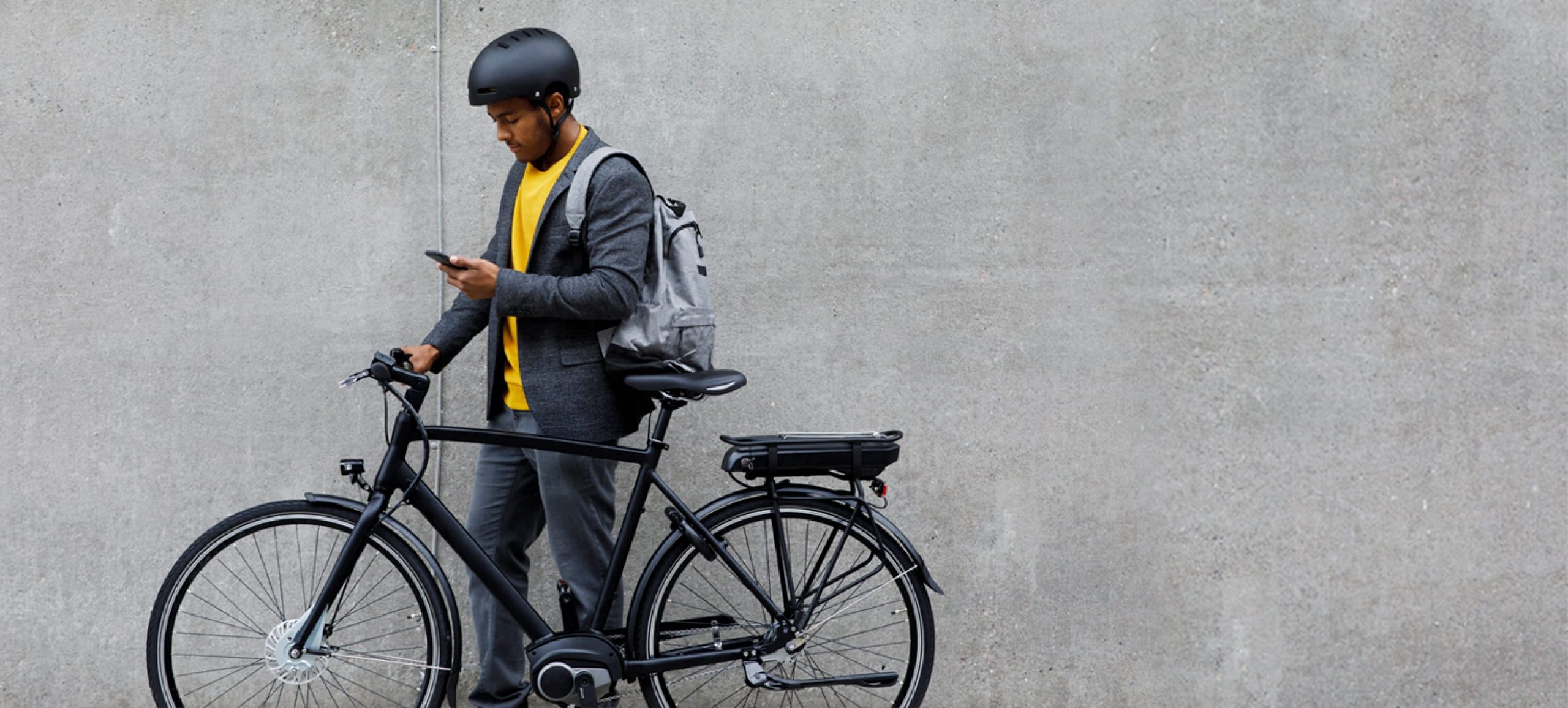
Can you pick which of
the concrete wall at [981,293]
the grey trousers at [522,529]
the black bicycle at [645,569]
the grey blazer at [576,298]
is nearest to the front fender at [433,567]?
the black bicycle at [645,569]

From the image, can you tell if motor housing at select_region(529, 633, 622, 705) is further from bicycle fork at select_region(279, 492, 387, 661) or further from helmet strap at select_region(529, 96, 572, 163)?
helmet strap at select_region(529, 96, 572, 163)

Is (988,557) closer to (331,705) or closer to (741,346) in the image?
(741,346)

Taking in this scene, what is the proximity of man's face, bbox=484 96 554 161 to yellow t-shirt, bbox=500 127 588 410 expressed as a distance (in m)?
0.07

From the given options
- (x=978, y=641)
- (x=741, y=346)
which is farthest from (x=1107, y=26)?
→ (x=978, y=641)

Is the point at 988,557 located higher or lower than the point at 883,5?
lower

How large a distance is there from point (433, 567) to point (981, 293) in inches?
74.1

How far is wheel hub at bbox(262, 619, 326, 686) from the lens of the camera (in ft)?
10.1

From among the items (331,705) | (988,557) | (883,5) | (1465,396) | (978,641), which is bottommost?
(331,705)

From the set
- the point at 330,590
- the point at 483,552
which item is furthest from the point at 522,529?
the point at 330,590

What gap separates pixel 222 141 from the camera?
3822mm

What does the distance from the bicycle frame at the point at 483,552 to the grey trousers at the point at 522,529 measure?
0.23ft

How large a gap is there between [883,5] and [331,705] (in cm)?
289

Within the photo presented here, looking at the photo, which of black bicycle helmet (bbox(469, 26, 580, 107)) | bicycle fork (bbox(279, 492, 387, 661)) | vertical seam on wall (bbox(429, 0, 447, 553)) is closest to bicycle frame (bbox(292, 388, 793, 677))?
bicycle fork (bbox(279, 492, 387, 661))

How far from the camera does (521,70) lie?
122 inches
